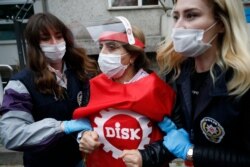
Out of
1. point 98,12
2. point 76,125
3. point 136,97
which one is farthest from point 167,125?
point 98,12

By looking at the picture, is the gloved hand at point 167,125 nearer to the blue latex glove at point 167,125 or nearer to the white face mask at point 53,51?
the blue latex glove at point 167,125

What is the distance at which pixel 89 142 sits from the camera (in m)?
1.85

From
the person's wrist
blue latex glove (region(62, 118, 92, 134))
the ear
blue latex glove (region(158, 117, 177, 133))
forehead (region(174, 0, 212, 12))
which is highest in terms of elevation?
forehead (region(174, 0, 212, 12))

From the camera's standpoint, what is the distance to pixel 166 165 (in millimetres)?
2010

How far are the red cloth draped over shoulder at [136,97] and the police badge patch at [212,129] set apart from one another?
0.26 meters

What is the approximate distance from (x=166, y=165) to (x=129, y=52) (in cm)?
77

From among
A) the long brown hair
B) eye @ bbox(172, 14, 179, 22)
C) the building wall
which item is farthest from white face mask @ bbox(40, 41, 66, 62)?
the building wall

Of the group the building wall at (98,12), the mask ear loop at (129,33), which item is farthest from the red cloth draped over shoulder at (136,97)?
the building wall at (98,12)

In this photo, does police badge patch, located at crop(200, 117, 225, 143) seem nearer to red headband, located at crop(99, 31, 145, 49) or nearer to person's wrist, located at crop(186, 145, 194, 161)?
person's wrist, located at crop(186, 145, 194, 161)

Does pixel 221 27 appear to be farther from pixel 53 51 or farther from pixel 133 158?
pixel 53 51

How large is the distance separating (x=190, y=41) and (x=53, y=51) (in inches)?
41.4

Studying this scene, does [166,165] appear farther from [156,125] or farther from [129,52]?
[129,52]

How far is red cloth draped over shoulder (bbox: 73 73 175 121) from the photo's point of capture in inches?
70.5

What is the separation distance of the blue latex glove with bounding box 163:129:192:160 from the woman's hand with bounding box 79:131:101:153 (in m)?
0.41
